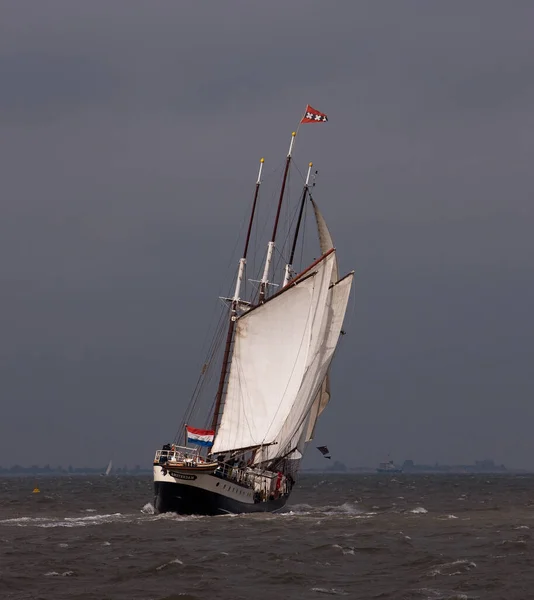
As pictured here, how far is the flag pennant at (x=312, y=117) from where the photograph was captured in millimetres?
83750

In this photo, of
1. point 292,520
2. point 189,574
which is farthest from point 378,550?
point 292,520

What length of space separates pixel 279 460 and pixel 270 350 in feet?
27.4

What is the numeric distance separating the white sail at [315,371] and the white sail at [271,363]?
2.78 ft

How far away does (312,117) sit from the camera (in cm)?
8394

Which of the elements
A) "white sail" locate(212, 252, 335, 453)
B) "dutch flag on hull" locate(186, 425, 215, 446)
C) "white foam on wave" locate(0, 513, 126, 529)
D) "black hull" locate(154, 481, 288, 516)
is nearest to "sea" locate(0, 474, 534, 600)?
"white foam on wave" locate(0, 513, 126, 529)

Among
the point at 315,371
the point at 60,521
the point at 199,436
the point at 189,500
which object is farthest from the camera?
the point at 315,371

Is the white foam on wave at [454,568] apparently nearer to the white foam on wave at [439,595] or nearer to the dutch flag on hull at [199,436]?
the white foam on wave at [439,595]

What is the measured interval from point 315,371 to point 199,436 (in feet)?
33.4

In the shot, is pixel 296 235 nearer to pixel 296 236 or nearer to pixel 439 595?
pixel 296 236

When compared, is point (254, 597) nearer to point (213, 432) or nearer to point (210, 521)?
point (210, 521)

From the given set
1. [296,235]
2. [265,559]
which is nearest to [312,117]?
[296,235]

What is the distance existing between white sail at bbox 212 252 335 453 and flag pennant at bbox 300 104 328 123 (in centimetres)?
1230

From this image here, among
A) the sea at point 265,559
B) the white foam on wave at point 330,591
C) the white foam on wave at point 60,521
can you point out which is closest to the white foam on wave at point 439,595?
the sea at point 265,559

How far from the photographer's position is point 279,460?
79750 mm
